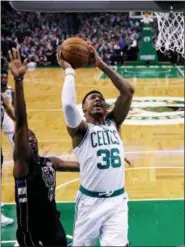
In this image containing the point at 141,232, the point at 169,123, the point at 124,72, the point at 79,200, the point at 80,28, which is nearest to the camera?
the point at 79,200

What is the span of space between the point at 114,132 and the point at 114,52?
16.5 meters

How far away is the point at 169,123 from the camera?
33.7ft

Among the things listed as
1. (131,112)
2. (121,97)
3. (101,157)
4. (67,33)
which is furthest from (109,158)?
(67,33)

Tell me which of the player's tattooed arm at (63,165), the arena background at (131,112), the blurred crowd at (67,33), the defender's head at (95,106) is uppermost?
the defender's head at (95,106)

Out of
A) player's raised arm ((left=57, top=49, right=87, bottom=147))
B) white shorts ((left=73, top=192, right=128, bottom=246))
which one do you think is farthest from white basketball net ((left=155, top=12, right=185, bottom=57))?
white shorts ((left=73, top=192, right=128, bottom=246))

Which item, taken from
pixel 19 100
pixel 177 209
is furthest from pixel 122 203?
pixel 177 209

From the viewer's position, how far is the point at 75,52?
282cm

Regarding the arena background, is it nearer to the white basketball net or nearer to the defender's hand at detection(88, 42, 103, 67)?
the white basketball net

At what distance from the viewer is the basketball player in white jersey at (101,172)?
10.2 feet

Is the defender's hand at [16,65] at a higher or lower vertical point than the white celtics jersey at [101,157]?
higher

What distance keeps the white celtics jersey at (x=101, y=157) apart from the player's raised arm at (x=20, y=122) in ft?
1.06

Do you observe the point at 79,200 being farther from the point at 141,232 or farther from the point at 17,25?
the point at 17,25

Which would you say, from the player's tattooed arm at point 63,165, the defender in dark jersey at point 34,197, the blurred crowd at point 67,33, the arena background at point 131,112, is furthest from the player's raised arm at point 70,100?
the blurred crowd at point 67,33

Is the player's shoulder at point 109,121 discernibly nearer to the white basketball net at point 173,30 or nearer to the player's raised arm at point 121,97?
the player's raised arm at point 121,97
